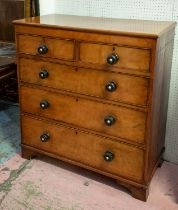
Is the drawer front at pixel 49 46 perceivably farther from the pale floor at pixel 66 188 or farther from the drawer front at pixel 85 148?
the pale floor at pixel 66 188

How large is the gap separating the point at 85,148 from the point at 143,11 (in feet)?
3.10

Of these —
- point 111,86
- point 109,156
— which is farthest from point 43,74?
point 109,156

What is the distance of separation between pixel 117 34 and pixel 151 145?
0.65m

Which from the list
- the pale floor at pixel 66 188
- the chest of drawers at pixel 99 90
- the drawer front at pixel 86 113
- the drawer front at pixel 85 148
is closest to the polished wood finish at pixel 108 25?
the chest of drawers at pixel 99 90

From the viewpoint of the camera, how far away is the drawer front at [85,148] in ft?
6.06

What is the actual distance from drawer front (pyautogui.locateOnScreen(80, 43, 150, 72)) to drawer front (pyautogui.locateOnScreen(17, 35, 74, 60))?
9cm

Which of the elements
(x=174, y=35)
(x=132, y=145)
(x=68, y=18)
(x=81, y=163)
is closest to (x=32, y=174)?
(x=81, y=163)

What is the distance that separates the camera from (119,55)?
1.67m

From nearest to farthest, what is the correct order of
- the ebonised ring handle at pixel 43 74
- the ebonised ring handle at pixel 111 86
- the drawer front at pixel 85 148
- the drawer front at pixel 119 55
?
the drawer front at pixel 119 55 < the ebonised ring handle at pixel 111 86 < the drawer front at pixel 85 148 < the ebonised ring handle at pixel 43 74

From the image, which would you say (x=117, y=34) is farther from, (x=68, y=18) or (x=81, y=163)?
(x=81, y=163)

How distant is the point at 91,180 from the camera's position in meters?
2.08

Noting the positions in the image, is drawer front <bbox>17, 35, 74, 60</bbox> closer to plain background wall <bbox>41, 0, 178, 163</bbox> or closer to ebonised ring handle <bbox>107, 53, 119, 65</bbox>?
ebonised ring handle <bbox>107, 53, 119, 65</bbox>

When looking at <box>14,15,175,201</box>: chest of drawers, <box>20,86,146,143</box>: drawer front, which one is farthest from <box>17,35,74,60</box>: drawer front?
<box>20,86,146,143</box>: drawer front

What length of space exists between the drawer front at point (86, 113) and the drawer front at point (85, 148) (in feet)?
0.22
